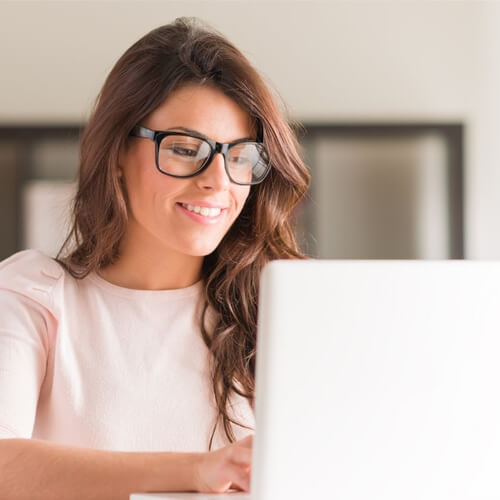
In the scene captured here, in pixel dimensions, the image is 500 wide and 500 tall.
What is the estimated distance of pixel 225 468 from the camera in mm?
987

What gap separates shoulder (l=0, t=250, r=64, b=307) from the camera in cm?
138

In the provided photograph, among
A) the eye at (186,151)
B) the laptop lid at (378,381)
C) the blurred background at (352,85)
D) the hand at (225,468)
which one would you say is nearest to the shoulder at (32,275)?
the eye at (186,151)

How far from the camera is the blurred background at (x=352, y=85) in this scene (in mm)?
5246

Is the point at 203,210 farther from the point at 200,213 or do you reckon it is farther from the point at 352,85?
the point at 352,85

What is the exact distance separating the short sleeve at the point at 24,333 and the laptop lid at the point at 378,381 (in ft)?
1.79

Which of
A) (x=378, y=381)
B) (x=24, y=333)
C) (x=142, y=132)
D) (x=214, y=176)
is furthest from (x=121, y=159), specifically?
(x=378, y=381)

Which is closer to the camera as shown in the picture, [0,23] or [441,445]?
[441,445]

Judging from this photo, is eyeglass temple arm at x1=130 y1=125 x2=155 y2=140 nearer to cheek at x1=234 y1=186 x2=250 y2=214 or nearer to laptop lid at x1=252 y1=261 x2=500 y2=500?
cheek at x1=234 y1=186 x2=250 y2=214

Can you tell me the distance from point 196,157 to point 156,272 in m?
0.24

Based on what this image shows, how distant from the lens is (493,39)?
5234 mm

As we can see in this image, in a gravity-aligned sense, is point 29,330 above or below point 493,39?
below

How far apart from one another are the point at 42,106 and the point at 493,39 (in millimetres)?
2665

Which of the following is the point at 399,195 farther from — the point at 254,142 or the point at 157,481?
the point at 157,481

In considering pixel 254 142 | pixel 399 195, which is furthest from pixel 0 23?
pixel 254 142
